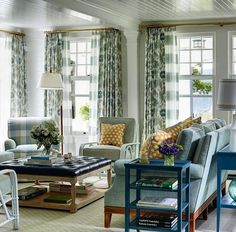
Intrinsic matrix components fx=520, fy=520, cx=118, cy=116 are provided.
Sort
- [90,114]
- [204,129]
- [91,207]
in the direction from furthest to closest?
[90,114], [91,207], [204,129]

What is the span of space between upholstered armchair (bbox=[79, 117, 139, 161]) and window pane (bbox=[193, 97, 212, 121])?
122 cm

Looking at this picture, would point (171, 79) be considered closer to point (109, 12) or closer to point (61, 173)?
point (109, 12)

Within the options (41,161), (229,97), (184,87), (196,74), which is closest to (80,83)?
(184,87)

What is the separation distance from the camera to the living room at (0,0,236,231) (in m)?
8.46

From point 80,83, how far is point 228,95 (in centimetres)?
462

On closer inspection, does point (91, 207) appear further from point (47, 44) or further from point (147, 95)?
point (47, 44)

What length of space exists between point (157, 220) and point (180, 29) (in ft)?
15.3

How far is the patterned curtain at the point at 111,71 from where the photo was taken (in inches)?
353

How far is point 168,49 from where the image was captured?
866cm

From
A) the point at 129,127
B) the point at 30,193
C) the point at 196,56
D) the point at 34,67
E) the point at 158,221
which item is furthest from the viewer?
the point at 34,67

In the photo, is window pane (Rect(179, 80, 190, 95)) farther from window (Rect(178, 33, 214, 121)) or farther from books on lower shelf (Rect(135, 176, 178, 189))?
books on lower shelf (Rect(135, 176, 178, 189))

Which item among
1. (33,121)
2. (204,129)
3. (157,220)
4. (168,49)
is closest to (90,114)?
(33,121)

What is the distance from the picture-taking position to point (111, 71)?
8.98 meters

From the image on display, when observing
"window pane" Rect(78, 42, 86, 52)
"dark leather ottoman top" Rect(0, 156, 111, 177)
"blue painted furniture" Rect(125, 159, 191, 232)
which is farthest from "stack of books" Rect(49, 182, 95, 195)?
"window pane" Rect(78, 42, 86, 52)
